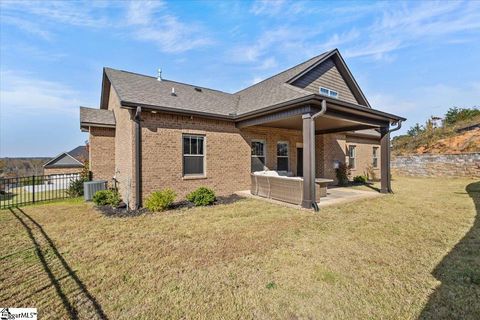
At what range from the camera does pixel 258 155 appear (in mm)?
11477

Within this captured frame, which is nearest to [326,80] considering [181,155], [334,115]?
[334,115]

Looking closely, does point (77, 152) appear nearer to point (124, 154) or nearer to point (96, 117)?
point (96, 117)

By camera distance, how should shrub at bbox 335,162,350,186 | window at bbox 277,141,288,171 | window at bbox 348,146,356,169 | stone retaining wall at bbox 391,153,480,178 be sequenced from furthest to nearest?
stone retaining wall at bbox 391,153,480,178 < window at bbox 348,146,356,169 < shrub at bbox 335,162,350,186 < window at bbox 277,141,288,171

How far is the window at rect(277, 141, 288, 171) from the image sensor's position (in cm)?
1229

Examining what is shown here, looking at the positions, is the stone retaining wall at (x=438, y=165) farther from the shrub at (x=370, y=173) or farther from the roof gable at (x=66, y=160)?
the roof gable at (x=66, y=160)

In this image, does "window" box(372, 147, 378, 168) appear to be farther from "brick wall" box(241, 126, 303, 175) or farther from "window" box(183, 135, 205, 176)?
"window" box(183, 135, 205, 176)

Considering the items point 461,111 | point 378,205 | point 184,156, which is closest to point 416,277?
point 378,205

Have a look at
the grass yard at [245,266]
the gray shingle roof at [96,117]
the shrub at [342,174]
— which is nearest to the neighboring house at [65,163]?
the gray shingle roof at [96,117]

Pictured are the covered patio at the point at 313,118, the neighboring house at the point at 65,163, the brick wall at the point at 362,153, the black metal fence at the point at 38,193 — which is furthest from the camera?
the neighboring house at the point at 65,163

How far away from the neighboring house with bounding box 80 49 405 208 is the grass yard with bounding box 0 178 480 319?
2.43 metres

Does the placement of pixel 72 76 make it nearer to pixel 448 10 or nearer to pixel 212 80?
pixel 212 80

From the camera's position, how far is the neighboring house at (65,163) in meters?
20.4

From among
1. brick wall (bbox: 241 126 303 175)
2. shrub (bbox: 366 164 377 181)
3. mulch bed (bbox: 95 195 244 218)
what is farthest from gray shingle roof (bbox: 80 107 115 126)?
shrub (bbox: 366 164 377 181)

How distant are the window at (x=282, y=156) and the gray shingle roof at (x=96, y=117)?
8.48 m
